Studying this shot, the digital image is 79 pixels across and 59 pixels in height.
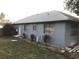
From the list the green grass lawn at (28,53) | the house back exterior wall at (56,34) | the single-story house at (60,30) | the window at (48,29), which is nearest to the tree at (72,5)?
the single-story house at (60,30)

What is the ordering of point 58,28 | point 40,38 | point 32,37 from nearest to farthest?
point 58,28, point 40,38, point 32,37

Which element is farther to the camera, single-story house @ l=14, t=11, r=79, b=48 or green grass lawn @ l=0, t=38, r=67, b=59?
single-story house @ l=14, t=11, r=79, b=48

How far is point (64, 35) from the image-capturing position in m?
12.6

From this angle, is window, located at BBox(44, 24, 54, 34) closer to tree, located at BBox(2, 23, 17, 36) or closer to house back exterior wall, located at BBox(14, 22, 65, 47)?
house back exterior wall, located at BBox(14, 22, 65, 47)

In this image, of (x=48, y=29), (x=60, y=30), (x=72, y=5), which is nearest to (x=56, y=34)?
(x=60, y=30)

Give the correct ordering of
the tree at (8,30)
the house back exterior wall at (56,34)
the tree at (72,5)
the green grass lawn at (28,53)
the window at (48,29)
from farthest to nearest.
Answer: the tree at (8,30) → the tree at (72,5) → the window at (48,29) → the house back exterior wall at (56,34) → the green grass lawn at (28,53)

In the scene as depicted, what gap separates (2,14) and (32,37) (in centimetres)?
4945

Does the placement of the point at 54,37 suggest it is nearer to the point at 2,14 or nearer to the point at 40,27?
the point at 40,27

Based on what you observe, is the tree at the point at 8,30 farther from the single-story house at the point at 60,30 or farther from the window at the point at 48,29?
the window at the point at 48,29

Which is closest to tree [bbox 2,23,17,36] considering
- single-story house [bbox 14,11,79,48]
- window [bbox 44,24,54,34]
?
single-story house [bbox 14,11,79,48]

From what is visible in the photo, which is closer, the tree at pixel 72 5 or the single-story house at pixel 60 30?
the single-story house at pixel 60 30

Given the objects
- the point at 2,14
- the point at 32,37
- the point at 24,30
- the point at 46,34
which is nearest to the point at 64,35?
the point at 46,34

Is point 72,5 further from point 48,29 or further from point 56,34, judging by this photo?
point 56,34

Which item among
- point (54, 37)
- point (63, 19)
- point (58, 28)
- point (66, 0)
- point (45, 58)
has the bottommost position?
point (45, 58)
